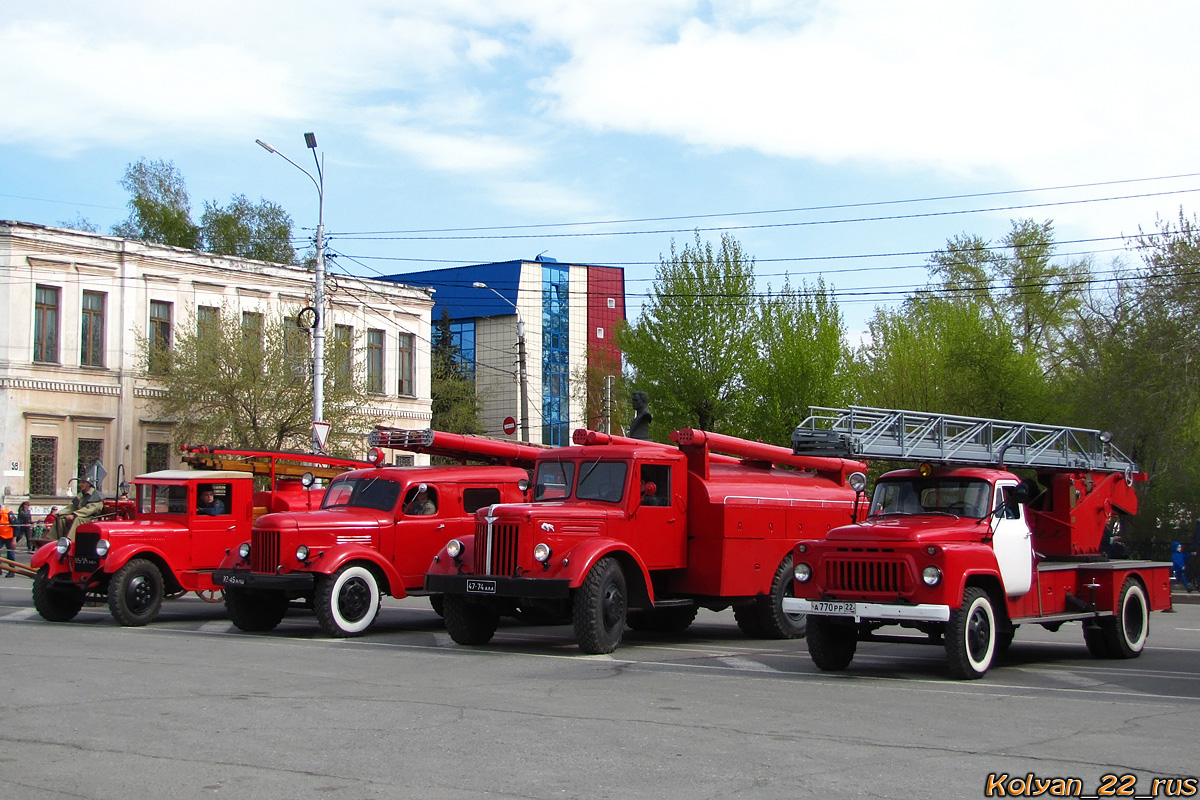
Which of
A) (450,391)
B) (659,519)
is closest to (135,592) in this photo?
(659,519)

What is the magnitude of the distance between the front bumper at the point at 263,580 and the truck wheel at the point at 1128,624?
31.4 ft

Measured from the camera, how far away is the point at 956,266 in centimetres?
5119

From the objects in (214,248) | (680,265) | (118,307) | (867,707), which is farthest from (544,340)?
(867,707)

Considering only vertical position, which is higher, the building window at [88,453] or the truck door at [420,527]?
the building window at [88,453]

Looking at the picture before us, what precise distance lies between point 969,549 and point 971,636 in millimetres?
819

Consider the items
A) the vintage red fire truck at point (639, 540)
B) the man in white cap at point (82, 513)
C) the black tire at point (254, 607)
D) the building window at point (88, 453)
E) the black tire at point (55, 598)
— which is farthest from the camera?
the building window at point (88, 453)

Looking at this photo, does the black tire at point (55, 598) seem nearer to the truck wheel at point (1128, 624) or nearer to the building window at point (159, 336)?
the truck wheel at point (1128, 624)

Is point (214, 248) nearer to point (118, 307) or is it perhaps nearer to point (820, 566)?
point (118, 307)

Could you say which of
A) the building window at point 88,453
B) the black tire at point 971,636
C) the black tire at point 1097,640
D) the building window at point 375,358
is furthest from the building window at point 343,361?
the black tire at point 971,636

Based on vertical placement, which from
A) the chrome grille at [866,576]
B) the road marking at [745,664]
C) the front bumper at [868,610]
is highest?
the chrome grille at [866,576]

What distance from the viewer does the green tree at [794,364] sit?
42.5 m

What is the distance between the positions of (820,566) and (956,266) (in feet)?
138

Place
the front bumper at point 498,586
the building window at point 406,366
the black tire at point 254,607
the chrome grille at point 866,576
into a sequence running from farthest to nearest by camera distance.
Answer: the building window at point 406,366 → the black tire at point 254,607 → the front bumper at point 498,586 → the chrome grille at point 866,576

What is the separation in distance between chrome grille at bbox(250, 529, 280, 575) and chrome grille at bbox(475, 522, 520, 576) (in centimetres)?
332
